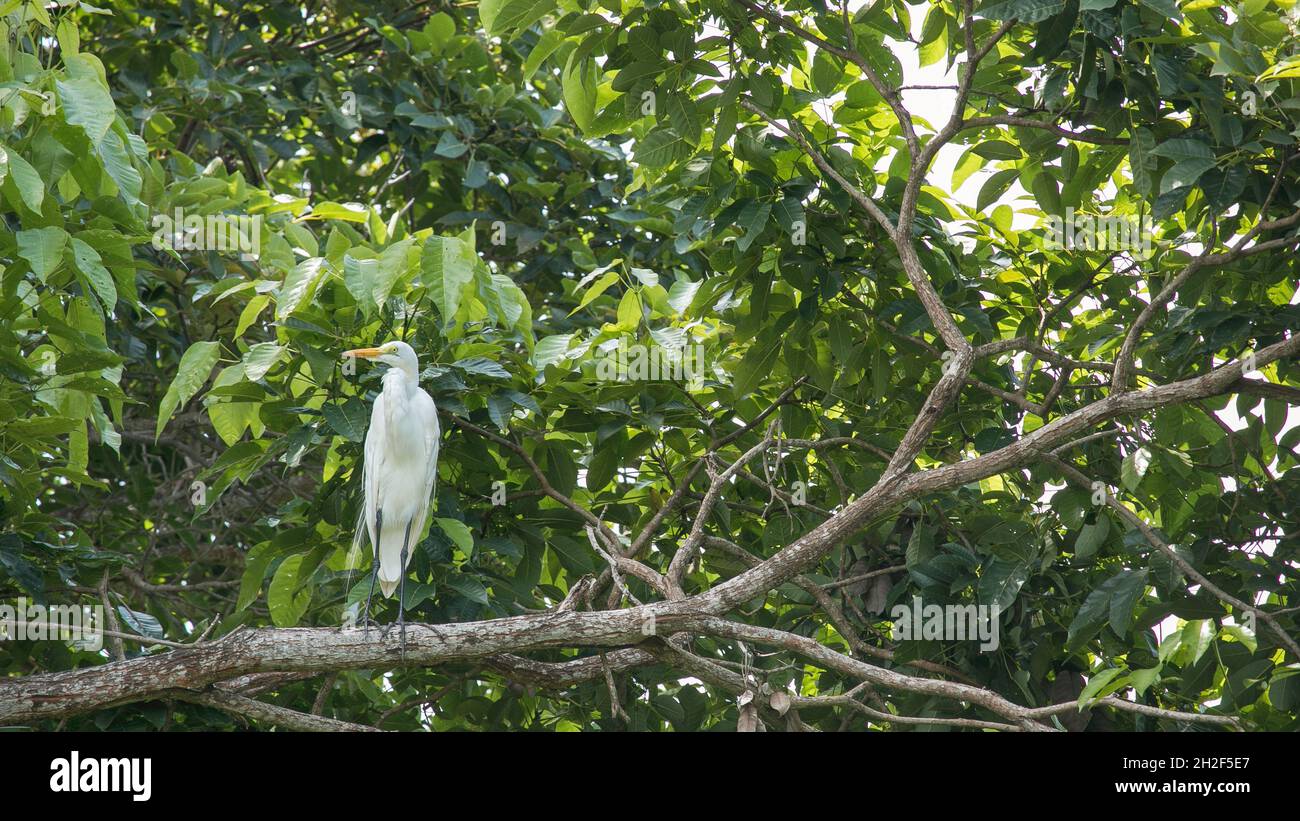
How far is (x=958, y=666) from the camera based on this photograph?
430cm

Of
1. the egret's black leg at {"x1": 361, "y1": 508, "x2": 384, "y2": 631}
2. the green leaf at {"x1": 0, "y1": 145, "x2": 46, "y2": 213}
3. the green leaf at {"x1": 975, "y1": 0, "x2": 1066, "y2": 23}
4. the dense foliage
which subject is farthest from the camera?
the egret's black leg at {"x1": 361, "y1": 508, "x2": 384, "y2": 631}

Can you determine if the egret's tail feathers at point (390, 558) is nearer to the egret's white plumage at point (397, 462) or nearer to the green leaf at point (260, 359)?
the egret's white plumage at point (397, 462)

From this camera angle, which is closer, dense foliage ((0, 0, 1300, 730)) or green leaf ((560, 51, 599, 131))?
dense foliage ((0, 0, 1300, 730))

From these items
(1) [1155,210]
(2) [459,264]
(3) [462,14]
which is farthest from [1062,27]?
(3) [462,14]

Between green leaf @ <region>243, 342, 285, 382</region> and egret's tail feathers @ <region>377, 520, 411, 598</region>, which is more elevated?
green leaf @ <region>243, 342, 285, 382</region>

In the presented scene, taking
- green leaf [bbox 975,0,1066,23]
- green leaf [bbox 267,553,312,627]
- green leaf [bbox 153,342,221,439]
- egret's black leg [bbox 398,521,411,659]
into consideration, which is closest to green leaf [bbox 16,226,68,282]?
green leaf [bbox 153,342,221,439]

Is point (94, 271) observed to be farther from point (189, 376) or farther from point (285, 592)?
point (285, 592)

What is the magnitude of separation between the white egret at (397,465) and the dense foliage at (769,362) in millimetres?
108

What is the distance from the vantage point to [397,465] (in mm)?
3959

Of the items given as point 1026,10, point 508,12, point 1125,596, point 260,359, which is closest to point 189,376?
point 260,359

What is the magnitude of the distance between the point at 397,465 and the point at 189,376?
0.69 meters

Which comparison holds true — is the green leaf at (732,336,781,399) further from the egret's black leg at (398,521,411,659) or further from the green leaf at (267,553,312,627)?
the green leaf at (267,553,312,627)

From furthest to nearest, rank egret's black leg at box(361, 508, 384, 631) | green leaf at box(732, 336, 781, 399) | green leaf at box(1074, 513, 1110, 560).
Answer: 1. green leaf at box(732, 336, 781, 399)
2. green leaf at box(1074, 513, 1110, 560)
3. egret's black leg at box(361, 508, 384, 631)

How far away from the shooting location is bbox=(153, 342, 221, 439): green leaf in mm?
3633
